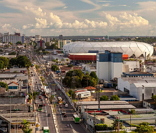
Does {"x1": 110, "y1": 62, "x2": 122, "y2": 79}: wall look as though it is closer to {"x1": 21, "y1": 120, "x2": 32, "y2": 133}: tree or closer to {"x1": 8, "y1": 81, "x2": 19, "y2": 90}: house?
{"x1": 8, "y1": 81, "x2": 19, "y2": 90}: house

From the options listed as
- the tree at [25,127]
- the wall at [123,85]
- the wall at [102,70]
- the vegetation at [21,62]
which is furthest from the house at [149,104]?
the vegetation at [21,62]

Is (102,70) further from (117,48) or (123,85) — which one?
(117,48)

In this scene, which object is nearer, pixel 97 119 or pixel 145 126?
pixel 145 126

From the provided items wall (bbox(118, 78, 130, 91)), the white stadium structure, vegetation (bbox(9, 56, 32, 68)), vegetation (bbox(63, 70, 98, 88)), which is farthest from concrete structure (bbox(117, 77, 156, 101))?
the white stadium structure

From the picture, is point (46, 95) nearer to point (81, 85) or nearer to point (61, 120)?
point (81, 85)

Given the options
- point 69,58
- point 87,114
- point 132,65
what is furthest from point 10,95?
point 69,58

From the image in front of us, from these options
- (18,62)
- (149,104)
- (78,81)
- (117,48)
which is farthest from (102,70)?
(117,48)
